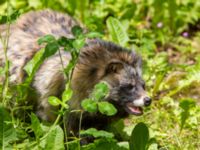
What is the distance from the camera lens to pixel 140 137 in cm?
424

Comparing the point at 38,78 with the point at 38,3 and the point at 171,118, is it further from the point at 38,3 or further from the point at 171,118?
the point at 38,3

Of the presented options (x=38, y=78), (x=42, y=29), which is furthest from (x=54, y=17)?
(x=38, y=78)

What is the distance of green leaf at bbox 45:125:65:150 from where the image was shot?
4148 mm

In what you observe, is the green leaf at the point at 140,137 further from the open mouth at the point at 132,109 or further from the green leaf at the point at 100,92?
the open mouth at the point at 132,109

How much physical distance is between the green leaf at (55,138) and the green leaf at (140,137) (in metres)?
0.48

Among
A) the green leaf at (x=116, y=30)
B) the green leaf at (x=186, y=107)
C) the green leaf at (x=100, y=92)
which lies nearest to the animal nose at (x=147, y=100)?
the green leaf at (x=186, y=107)

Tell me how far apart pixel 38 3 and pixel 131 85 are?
2.52 metres

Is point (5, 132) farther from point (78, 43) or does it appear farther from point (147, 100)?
point (147, 100)

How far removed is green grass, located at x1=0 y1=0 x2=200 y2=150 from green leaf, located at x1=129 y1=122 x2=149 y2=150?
0.43 ft

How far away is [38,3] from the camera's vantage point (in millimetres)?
6949

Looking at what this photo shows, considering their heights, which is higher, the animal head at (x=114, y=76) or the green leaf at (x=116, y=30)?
the green leaf at (x=116, y=30)

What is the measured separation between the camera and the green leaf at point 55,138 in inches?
163

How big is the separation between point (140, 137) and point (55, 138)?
0.56 metres

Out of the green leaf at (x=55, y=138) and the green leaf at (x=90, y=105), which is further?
the green leaf at (x=55, y=138)
